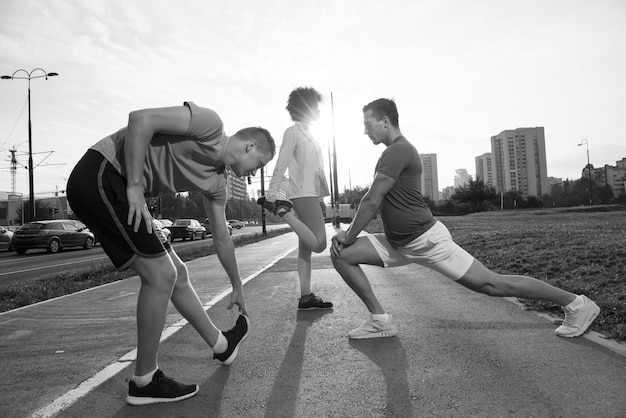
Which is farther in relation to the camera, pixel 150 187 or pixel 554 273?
pixel 554 273

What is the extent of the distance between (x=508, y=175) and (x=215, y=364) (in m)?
131

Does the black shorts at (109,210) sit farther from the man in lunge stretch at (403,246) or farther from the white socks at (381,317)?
the white socks at (381,317)

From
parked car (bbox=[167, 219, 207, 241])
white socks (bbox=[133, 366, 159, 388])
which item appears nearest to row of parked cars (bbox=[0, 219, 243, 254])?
parked car (bbox=[167, 219, 207, 241])

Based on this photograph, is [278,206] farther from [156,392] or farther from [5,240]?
[5,240]

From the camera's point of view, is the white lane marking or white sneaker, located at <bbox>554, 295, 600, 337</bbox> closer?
the white lane marking

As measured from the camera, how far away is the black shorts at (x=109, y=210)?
237cm

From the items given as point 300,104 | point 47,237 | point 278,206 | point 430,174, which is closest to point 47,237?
point 47,237

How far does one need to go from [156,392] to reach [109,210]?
97 cm

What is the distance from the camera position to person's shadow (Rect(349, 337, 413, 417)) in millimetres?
2317

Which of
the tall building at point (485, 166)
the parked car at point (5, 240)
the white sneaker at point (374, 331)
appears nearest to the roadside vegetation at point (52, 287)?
the white sneaker at point (374, 331)

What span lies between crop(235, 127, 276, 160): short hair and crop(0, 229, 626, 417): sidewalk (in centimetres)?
135

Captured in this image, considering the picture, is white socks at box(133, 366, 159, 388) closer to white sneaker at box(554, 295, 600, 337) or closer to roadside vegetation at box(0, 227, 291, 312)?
white sneaker at box(554, 295, 600, 337)

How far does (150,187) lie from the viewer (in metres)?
2.60

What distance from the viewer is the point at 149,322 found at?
2.43 meters
